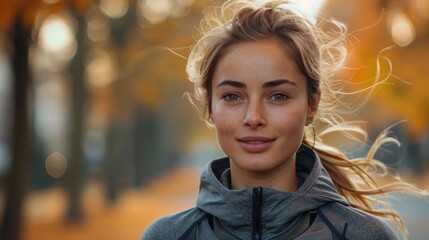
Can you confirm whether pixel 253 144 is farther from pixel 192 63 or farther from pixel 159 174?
pixel 159 174

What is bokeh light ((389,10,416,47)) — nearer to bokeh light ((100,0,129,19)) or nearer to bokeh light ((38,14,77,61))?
bokeh light ((100,0,129,19))

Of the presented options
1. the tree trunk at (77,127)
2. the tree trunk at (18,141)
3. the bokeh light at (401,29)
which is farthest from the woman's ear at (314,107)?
the tree trunk at (77,127)

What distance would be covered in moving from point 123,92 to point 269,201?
18960 millimetres

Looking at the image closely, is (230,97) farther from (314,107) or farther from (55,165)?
(55,165)

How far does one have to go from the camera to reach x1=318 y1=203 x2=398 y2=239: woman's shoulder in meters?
2.78

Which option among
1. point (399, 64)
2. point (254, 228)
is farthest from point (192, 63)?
point (399, 64)

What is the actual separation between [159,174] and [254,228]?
33636 mm

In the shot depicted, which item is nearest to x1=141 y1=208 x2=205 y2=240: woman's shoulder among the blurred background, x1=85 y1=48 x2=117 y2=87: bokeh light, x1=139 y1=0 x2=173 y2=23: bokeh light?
the blurred background

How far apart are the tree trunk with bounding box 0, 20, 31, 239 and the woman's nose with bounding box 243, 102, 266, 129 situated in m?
8.13

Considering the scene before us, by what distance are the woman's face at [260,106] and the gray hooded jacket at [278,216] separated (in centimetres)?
11

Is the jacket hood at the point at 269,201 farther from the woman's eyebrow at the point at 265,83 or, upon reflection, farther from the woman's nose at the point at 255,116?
the woman's eyebrow at the point at 265,83

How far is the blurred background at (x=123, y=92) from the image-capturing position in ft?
33.3

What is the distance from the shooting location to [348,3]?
42.9 feet

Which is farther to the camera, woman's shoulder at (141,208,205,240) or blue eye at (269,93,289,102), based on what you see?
woman's shoulder at (141,208,205,240)
